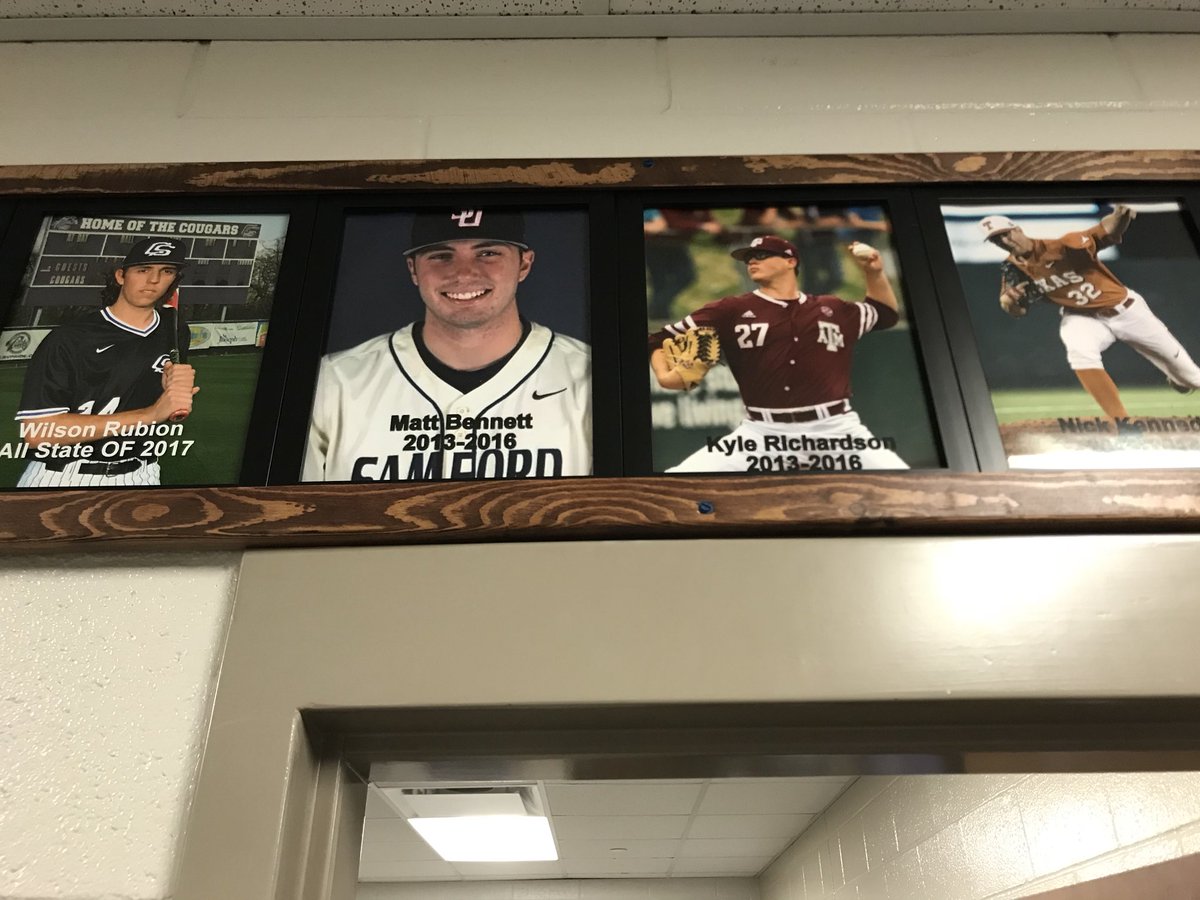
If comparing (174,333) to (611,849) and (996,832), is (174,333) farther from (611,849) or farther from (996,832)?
(611,849)

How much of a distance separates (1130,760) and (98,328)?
1.32m

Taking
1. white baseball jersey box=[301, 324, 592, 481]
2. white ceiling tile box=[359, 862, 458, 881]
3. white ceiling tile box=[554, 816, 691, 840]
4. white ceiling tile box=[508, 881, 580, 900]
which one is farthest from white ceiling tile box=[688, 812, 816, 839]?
white baseball jersey box=[301, 324, 592, 481]

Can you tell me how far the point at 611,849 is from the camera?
4.35 m

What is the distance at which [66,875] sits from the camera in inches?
30.4

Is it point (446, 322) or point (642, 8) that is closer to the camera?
point (446, 322)

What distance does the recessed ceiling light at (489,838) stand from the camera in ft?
12.7

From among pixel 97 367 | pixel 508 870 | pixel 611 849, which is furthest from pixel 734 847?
pixel 97 367

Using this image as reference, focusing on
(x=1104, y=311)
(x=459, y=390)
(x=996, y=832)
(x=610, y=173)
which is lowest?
(x=996, y=832)

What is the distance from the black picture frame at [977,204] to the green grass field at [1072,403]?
0.02m

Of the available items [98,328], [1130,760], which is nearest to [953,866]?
[1130,760]

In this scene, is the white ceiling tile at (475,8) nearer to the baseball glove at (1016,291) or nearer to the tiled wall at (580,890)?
the baseball glove at (1016,291)

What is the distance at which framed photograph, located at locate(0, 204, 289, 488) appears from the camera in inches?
38.7

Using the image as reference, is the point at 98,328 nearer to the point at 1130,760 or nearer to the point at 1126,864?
the point at 1130,760

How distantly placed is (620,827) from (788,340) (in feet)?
11.5
